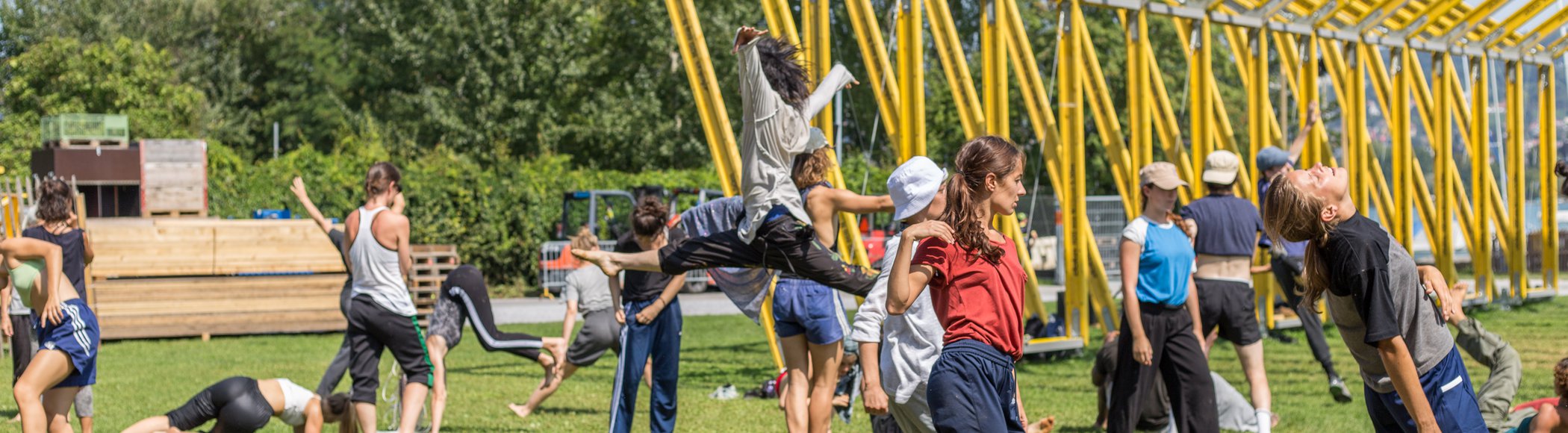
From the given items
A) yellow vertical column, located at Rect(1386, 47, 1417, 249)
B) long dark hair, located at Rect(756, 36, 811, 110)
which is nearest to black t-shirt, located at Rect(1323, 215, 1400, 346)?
long dark hair, located at Rect(756, 36, 811, 110)

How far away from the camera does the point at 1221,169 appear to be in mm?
7469

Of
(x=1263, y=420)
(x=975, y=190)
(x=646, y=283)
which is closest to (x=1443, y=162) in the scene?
(x=1263, y=420)

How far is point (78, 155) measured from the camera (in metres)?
22.0

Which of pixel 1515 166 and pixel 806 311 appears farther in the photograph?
pixel 1515 166

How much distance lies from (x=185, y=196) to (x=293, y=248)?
4.83 metres

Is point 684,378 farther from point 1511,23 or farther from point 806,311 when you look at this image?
point 1511,23

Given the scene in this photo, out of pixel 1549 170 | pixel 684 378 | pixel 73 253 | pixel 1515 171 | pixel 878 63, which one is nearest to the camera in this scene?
pixel 73 253

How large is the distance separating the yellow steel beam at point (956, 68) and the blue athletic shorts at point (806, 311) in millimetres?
4328

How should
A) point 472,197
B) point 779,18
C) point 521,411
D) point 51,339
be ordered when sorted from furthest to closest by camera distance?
1. point 472,197
2. point 779,18
3. point 521,411
4. point 51,339

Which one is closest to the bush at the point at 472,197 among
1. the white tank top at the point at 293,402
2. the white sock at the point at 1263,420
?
the white tank top at the point at 293,402

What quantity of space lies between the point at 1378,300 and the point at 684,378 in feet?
26.1

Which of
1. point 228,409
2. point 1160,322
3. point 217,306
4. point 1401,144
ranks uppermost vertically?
point 1401,144

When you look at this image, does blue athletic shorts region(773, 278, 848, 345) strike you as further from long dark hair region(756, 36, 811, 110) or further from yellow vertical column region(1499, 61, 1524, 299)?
yellow vertical column region(1499, 61, 1524, 299)

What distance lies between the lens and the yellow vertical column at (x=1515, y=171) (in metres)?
16.9
